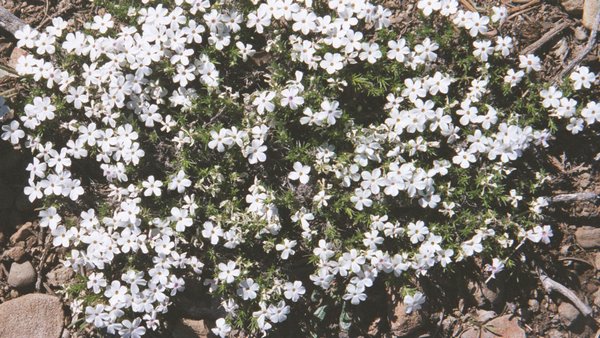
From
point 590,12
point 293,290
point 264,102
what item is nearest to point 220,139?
point 264,102

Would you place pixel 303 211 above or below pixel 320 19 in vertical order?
below

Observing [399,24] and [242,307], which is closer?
[242,307]

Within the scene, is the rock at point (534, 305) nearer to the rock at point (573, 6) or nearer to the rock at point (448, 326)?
the rock at point (448, 326)

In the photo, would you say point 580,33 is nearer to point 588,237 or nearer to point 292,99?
point 588,237

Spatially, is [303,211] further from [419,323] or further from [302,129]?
[419,323]

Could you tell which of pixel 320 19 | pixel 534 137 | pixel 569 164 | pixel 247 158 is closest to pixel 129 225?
pixel 247 158

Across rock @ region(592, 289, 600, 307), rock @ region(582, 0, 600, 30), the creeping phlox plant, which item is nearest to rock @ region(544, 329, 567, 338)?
rock @ region(592, 289, 600, 307)

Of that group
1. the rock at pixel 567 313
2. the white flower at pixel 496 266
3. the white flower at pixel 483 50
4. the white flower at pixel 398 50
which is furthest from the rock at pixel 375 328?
the white flower at pixel 483 50

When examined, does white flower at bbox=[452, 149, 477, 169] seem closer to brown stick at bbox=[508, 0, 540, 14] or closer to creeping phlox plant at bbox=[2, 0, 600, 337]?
creeping phlox plant at bbox=[2, 0, 600, 337]
